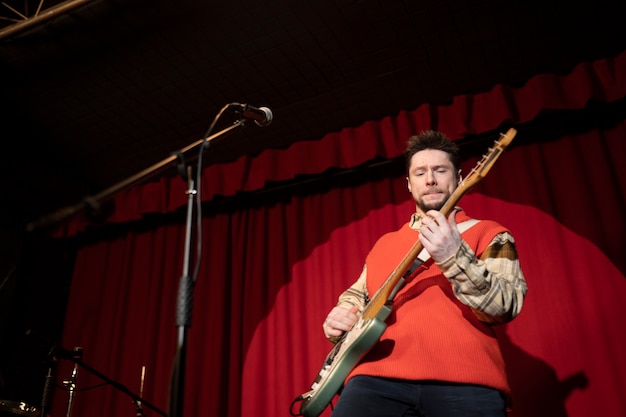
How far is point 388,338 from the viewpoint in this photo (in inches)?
71.2

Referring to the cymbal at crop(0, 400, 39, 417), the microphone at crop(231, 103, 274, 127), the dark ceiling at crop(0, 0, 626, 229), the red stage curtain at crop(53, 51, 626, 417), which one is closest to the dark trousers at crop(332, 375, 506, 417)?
the microphone at crop(231, 103, 274, 127)

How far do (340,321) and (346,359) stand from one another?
224 mm

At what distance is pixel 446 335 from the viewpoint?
1.70m

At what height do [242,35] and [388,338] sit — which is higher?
[242,35]

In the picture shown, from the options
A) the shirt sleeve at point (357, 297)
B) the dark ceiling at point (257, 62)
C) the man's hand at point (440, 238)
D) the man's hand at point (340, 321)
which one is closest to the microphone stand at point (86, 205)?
the man's hand at point (440, 238)

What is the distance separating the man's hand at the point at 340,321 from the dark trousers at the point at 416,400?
0.86 feet

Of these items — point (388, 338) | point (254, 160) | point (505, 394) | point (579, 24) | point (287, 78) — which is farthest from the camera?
point (254, 160)

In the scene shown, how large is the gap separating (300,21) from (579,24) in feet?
5.17

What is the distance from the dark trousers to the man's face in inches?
29.0

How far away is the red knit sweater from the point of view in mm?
1634

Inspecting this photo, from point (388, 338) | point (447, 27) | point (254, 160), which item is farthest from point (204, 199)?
point (388, 338)

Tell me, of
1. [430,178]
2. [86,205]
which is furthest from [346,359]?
[86,205]

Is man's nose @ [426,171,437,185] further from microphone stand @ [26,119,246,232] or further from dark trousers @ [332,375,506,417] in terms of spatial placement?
microphone stand @ [26,119,246,232]

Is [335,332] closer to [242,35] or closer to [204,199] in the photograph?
[242,35]
